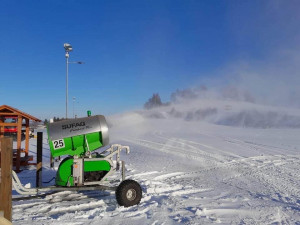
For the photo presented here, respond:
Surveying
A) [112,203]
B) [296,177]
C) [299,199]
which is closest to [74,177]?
[112,203]

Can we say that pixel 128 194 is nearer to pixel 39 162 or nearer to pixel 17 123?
pixel 39 162

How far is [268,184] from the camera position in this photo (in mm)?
8312

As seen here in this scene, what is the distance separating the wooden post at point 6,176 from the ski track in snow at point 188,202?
3.50 ft

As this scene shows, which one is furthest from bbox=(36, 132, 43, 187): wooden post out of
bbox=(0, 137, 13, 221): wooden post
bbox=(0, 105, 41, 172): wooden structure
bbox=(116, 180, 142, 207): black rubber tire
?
bbox=(0, 105, 41, 172): wooden structure

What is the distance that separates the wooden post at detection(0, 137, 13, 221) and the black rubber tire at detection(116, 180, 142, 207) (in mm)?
2215

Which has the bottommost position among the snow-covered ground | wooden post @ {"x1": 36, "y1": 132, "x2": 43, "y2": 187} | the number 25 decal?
the snow-covered ground

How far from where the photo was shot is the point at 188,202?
249 inches

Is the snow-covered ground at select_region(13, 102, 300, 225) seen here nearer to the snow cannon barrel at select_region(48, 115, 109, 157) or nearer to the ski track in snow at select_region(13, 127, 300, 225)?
the ski track in snow at select_region(13, 127, 300, 225)

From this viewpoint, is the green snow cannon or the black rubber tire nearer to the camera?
the black rubber tire

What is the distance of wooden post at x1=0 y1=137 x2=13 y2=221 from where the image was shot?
13.6ft

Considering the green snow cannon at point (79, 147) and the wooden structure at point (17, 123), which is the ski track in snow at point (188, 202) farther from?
the wooden structure at point (17, 123)

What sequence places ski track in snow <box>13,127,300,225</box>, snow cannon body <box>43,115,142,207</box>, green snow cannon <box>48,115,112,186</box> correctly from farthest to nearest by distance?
green snow cannon <box>48,115,112,186</box>
snow cannon body <box>43,115,142,207</box>
ski track in snow <box>13,127,300,225</box>

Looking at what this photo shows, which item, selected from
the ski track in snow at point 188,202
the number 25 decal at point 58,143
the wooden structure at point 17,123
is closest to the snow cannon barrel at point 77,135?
the number 25 decal at point 58,143

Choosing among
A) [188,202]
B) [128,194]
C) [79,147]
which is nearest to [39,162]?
[79,147]
